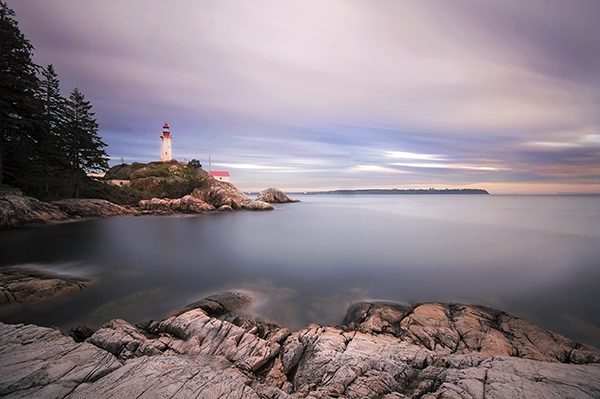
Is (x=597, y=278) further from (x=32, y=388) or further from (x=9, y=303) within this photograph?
(x=9, y=303)

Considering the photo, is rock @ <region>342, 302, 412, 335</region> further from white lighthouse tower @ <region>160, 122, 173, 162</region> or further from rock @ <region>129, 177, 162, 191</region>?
white lighthouse tower @ <region>160, 122, 173, 162</region>

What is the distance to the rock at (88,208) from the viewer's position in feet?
72.9

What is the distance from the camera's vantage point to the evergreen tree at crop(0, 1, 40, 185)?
17.9m

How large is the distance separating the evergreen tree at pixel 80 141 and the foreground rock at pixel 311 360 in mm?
29852

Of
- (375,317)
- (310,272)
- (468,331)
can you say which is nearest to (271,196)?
(310,272)

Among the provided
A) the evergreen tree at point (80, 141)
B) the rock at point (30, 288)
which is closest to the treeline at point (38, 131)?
the evergreen tree at point (80, 141)

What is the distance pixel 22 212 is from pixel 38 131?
946 cm

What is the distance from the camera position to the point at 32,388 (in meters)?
2.76

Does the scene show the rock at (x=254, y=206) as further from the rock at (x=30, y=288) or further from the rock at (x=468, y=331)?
the rock at (x=468, y=331)

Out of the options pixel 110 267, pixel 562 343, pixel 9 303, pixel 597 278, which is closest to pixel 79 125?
pixel 110 267

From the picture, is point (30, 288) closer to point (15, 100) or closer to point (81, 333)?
point (81, 333)

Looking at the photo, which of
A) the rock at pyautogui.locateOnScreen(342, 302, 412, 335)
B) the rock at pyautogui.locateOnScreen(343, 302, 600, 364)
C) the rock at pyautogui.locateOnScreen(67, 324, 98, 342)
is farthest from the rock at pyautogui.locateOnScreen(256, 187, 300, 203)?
the rock at pyautogui.locateOnScreen(343, 302, 600, 364)

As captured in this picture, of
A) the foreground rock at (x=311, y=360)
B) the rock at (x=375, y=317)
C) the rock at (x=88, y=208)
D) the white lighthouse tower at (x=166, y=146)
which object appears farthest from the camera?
the white lighthouse tower at (x=166, y=146)

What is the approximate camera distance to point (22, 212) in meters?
16.5
